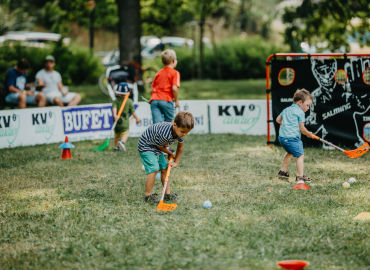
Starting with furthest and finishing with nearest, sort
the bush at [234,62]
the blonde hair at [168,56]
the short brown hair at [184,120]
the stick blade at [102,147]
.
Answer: the bush at [234,62]
the stick blade at [102,147]
the blonde hair at [168,56]
the short brown hair at [184,120]

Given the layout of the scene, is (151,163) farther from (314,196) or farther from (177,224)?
(314,196)

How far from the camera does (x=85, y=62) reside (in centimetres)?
1942

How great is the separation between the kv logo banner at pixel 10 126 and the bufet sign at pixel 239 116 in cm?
457

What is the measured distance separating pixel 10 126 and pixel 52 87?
217cm

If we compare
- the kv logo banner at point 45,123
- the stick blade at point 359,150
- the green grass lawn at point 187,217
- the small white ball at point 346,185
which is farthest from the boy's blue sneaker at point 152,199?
the kv logo banner at point 45,123

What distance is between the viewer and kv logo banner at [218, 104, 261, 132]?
997 centimetres

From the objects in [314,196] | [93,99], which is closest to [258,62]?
[93,99]

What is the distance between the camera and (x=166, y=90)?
24.0 ft

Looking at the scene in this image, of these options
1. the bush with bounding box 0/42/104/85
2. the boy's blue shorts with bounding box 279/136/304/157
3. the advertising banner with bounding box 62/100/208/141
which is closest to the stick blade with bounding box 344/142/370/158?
the boy's blue shorts with bounding box 279/136/304/157

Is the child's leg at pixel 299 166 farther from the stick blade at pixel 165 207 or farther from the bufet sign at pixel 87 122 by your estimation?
the bufet sign at pixel 87 122

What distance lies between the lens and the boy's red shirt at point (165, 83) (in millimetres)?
7191

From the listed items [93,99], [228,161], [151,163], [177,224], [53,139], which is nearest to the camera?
[177,224]

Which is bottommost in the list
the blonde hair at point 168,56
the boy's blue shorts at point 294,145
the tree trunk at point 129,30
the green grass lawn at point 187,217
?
the green grass lawn at point 187,217

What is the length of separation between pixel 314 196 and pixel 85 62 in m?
16.2
